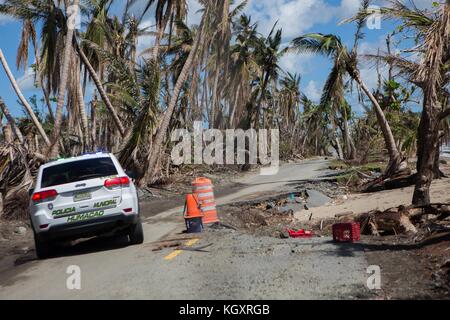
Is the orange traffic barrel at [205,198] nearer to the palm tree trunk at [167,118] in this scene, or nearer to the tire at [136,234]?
the tire at [136,234]

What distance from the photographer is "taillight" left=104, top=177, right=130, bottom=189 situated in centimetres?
994

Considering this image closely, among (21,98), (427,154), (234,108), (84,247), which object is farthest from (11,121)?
(234,108)

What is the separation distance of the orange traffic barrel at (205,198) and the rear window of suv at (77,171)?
256 cm

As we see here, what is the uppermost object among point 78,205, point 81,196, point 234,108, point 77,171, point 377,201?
point 234,108

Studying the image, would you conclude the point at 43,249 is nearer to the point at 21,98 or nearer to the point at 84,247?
the point at 84,247

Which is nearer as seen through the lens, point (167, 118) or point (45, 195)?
point (45, 195)

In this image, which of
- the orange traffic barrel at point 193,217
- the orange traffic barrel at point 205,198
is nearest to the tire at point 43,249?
the orange traffic barrel at point 193,217

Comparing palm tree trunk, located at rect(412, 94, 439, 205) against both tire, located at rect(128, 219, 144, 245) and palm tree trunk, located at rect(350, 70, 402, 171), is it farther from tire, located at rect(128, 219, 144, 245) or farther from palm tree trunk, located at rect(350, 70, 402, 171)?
palm tree trunk, located at rect(350, 70, 402, 171)

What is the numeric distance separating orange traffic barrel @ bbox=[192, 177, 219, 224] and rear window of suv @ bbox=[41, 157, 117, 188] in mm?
2555

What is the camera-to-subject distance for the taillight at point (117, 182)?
994 cm

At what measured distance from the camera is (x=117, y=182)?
10.0 m

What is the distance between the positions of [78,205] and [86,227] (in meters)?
0.41

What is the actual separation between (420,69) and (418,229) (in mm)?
2921
